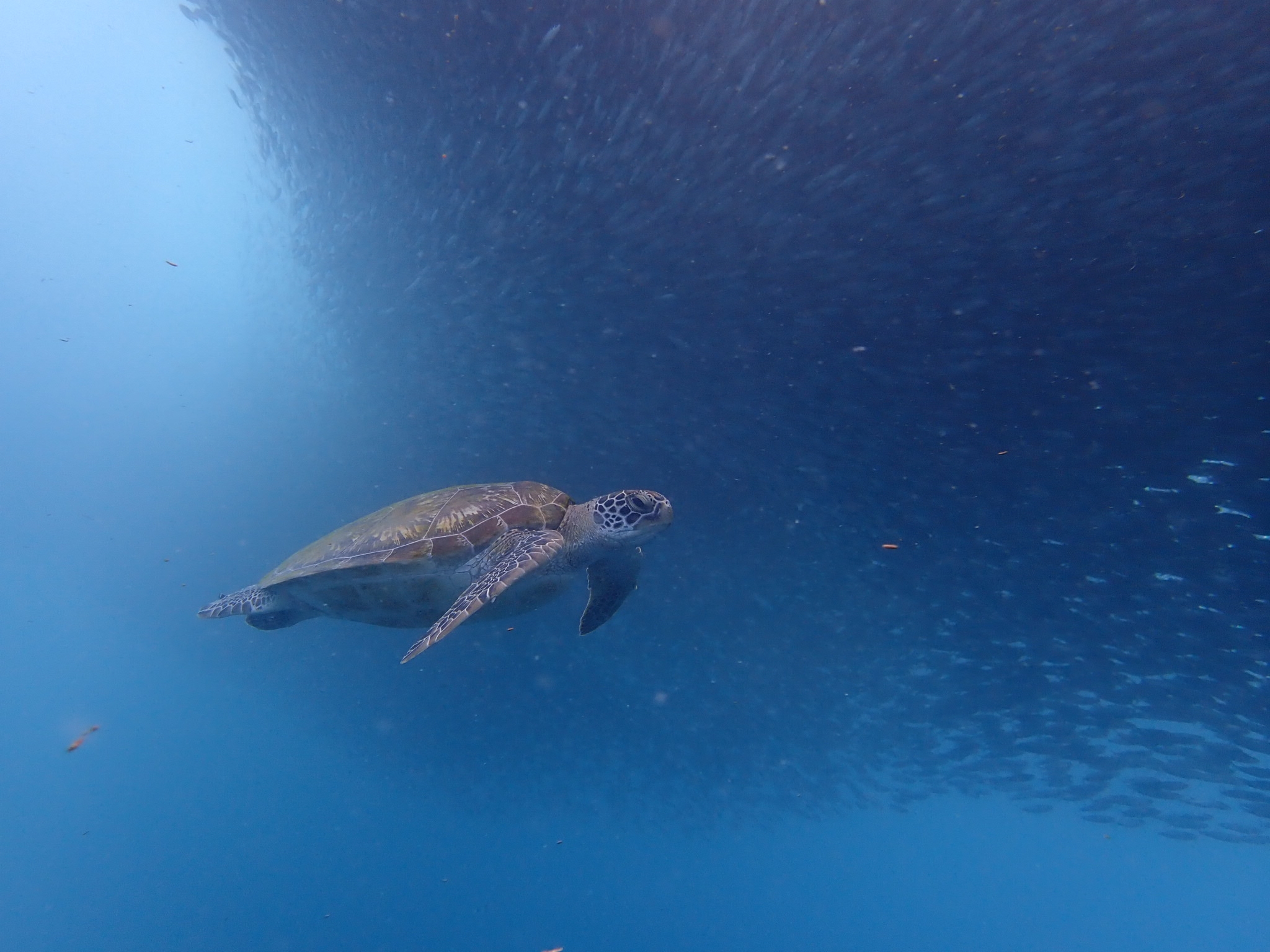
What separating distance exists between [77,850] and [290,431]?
1660 inches

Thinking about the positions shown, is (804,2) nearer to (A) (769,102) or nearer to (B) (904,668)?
(A) (769,102)

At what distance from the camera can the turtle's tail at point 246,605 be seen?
7.15m

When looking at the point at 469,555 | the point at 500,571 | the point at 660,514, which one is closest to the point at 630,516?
the point at 660,514

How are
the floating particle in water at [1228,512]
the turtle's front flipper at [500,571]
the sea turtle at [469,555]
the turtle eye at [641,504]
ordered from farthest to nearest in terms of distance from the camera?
the floating particle in water at [1228,512] < the turtle eye at [641,504] < the sea turtle at [469,555] < the turtle's front flipper at [500,571]

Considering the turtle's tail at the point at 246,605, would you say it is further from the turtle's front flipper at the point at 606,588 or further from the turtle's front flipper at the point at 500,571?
the turtle's front flipper at the point at 606,588

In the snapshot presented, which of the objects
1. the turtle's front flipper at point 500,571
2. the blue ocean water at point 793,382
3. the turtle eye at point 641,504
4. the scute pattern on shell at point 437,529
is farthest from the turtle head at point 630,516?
the blue ocean water at point 793,382

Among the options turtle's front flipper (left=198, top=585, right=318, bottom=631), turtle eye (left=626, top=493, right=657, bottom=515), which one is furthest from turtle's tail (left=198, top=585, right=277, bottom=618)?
turtle eye (left=626, top=493, right=657, bottom=515)

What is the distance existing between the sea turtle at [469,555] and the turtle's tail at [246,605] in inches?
9.5

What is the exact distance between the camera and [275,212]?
1641cm

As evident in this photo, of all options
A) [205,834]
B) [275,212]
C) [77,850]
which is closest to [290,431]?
[275,212]

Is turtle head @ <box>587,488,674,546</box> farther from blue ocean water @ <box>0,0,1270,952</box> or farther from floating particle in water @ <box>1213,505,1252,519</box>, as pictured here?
floating particle in water @ <box>1213,505,1252,519</box>

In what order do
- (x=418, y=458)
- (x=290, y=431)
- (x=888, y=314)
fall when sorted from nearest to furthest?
(x=888, y=314), (x=418, y=458), (x=290, y=431)

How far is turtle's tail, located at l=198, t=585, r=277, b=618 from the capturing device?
23.5ft

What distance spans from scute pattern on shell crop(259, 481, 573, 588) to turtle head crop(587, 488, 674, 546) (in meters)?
0.82
